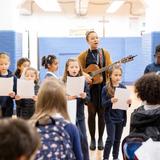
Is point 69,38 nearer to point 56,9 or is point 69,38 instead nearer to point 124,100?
point 56,9

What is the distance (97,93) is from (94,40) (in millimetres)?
715

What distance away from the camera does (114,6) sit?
14.4 meters

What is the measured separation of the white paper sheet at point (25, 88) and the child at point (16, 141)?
3.00 m

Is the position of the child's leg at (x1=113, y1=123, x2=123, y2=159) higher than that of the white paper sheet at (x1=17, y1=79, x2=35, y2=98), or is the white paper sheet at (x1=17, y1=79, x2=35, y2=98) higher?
the white paper sheet at (x1=17, y1=79, x2=35, y2=98)

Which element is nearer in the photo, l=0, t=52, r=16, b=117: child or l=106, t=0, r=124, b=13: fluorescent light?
l=0, t=52, r=16, b=117: child

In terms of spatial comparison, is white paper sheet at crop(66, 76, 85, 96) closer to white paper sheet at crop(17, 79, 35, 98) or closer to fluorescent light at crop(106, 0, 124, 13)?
white paper sheet at crop(17, 79, 35, 98)

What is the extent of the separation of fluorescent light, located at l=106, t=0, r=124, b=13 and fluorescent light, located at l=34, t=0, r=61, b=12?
7.05ft

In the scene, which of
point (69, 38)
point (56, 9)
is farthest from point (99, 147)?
point (56, 9)

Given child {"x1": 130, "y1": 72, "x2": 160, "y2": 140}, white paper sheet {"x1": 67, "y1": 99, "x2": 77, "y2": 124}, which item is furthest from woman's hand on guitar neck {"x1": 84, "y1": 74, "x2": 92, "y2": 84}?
child {"x1": 130, "y1": 72, "x2": 160, "y2": 140}

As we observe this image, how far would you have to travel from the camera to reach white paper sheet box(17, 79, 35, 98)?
431 centimetres

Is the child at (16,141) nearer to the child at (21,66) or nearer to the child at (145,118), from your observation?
the child at (145,118)

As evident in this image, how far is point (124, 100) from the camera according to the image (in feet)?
13.4

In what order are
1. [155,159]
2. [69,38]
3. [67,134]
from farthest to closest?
[69,38] < [67,134] < [155,159]

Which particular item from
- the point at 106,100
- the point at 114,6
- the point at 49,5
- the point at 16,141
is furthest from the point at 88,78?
the point at 114,6
